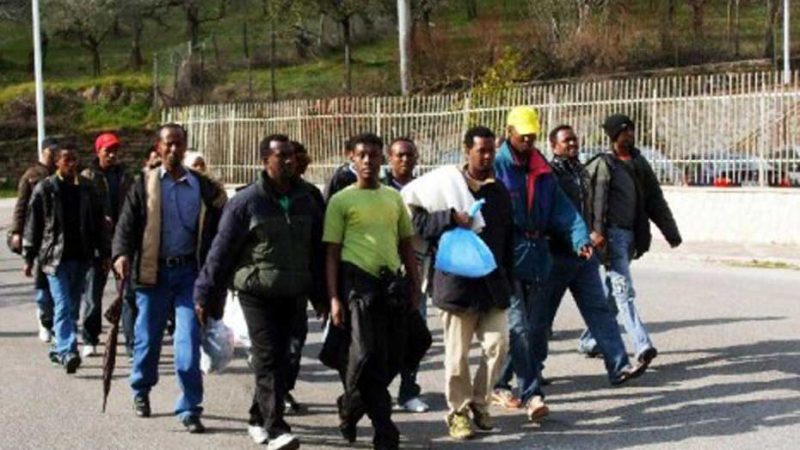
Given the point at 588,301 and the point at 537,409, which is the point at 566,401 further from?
the point at 537,409

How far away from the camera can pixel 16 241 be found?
11.6 meters

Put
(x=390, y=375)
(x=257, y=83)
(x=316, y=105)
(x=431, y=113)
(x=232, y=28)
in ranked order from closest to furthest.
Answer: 1. (x=390, y=375)
2. (x=431, y=113)
3. (x=316, y=105)
4. (x=257, y=83)
5. (x=232, y=28)

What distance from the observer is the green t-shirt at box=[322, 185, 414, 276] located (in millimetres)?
7797

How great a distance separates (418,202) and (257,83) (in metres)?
38.6

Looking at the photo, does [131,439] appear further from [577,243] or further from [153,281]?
[577,243]

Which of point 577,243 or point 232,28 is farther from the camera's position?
point 232,28

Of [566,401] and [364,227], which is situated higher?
[364,227]

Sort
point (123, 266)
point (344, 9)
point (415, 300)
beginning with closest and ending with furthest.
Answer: point (415, 300), point (123, 266), point (344, 9)

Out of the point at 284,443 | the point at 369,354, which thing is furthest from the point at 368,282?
the point at 284,443

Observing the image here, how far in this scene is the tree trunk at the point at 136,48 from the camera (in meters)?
52.9

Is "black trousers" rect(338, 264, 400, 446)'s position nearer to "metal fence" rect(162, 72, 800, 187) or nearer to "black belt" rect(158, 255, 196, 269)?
"black belt" rect(158, 255, 196, 269)

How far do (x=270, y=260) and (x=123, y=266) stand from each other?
1217mm

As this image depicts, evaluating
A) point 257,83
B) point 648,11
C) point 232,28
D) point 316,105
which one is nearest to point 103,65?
point 232,28

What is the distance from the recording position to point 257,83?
46250 millimetres
